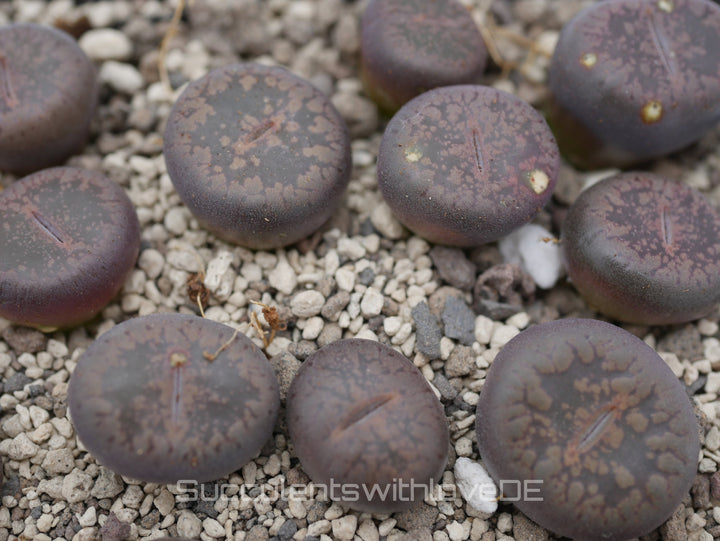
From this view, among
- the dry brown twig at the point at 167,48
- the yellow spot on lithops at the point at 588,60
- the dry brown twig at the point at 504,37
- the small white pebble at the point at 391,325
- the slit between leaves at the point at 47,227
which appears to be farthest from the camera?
the dry brown twig at the point at 504,37

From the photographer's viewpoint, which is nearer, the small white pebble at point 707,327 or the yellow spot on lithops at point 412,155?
the yellow spot on lithops at point 412,155

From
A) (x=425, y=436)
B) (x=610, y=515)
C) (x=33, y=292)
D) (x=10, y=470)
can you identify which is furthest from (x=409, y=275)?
(x=10, y=470)

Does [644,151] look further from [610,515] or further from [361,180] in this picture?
[610,515]

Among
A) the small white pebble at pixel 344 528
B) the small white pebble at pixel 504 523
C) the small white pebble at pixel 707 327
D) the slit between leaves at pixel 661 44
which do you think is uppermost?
the slit between leaves at pixel 661 44

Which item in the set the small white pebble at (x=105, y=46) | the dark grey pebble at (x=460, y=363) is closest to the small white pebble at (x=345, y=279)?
the dark grey pebble at (x=460, y=363)

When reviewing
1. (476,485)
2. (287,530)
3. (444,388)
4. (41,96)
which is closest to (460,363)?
(444,388)

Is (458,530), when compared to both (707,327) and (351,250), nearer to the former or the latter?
(351,250)

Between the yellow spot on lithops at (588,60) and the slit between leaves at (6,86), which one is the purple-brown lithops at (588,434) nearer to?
the yellow spot on lithops at (588,60)
